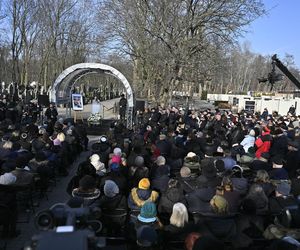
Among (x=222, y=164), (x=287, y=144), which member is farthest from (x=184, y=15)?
(x=222, y=164)

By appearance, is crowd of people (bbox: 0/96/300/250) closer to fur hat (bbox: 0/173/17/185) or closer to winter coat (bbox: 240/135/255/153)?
fur hat (bbox: 0/173/17/185)

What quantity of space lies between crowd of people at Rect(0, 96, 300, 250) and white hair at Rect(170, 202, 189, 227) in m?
0.01

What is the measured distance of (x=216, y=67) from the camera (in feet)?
111

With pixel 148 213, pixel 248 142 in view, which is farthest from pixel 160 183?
pixel 248 142

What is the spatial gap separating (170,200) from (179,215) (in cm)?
85

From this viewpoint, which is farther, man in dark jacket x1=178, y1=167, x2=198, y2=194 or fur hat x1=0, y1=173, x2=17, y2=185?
man in dark jacket x1=178, y1=167, x2=198, y2=194

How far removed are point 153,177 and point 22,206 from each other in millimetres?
3131

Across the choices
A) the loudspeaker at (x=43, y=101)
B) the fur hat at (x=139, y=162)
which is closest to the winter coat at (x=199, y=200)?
the fur hat at (x=139, y=162)

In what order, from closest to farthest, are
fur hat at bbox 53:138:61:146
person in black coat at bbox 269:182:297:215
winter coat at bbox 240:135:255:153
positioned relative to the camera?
1. person in black coat at bbox 269:182:297:215
2. fur hat at bbox 53:138:61:146
3. winter coat at bbox 240:135:255:153

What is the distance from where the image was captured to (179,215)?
6.11 m

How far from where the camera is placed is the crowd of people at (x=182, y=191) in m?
5.91

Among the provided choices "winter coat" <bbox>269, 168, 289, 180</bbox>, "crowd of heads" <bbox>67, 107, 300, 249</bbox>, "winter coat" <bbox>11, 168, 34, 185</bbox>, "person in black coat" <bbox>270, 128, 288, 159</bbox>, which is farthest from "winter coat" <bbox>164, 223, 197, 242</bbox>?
"person in black coat" <bbox>270, 128, 288, 159</bbox>

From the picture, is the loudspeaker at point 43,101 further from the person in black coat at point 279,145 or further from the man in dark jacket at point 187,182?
the man in dark jacket at point 187,182

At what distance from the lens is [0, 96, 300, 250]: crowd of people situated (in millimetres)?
5914
